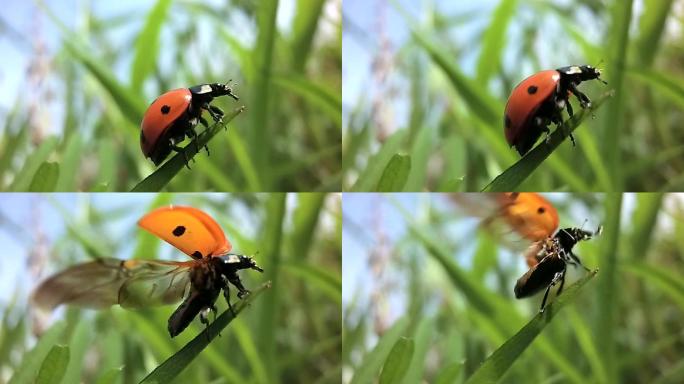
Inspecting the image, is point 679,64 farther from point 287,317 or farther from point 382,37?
point 287,317

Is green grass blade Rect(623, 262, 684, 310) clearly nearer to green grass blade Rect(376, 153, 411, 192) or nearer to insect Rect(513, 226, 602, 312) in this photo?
insect Rect(513, 226, 602, 312)

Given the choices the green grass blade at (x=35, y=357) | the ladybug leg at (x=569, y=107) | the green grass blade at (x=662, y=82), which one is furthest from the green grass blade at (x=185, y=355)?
the green grass blade at (x=662, y=82)

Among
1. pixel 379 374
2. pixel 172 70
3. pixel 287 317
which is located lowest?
pixel 379 374

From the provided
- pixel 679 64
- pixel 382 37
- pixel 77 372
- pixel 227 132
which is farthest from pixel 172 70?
pixel 679 64

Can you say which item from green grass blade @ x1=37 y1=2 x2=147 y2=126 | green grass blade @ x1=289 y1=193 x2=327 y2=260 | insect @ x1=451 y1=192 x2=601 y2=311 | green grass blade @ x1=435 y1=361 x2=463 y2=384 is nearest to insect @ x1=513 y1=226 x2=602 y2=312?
insect @ x1=451 y1=192 x2=601 y2=311

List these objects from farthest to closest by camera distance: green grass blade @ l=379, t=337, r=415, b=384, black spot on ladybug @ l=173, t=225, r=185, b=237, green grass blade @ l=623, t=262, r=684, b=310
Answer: green grass blade @ l=623, t=262, r=684, b=310
green grass blade @ l=379, t=337, r=415, b=384
black spot on ladybug @ l=173, t=225, r=185, b=237

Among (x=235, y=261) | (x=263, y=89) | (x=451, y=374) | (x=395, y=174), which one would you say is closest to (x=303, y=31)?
(x=263, y=89)

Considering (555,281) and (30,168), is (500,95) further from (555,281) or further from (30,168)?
(30,168)

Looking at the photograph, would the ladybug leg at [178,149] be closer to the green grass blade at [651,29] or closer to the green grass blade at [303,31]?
the green grass blade at [303,31]
